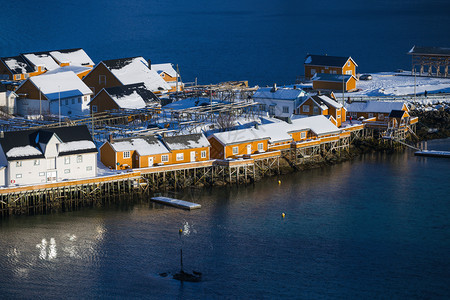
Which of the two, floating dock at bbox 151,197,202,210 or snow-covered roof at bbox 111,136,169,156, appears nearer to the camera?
floating dock at bbox 151,197,202,210

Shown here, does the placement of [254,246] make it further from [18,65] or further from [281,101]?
[18,65]

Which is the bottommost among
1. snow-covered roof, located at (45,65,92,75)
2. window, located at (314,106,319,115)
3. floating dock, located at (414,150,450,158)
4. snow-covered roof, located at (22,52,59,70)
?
floating dock, located at (414,150,450,158)

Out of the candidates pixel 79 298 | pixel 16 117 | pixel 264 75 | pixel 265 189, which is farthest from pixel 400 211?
pixel 264 75

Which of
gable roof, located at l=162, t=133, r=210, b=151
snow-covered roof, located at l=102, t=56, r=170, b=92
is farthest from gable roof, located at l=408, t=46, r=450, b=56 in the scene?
gable roof, located at l=162, t=133, r=210, b=151

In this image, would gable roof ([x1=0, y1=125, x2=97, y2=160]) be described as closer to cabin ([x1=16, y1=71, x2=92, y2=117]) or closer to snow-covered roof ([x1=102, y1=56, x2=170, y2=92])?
cabin ([x1=16, y1=71, x2=92, y2=117])

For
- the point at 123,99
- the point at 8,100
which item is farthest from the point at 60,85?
the point at 123,99

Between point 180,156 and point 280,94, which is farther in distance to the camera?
point 280,94

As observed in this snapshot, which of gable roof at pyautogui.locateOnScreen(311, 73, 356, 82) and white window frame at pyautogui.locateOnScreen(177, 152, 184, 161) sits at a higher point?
gable roof at pyautogui.locateOnScreen(311, 73, 356, 82)

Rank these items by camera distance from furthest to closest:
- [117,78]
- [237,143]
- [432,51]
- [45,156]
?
[432,51], [117,78], [237,143], [45,156]
